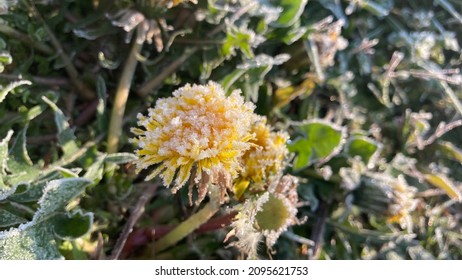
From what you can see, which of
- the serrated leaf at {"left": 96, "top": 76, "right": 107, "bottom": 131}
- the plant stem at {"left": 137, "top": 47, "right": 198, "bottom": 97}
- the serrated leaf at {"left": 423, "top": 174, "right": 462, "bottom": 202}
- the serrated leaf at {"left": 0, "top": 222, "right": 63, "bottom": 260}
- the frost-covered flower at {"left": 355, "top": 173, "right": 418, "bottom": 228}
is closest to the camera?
the serrated leaf at {"left": 0, "top": 222, "right": 63, "bottom": 260}

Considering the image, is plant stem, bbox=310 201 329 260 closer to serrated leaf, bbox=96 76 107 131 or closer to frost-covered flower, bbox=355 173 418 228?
frost-covered flower, bbox=355 173 418 228

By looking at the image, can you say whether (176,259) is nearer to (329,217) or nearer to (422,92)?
(329,217)

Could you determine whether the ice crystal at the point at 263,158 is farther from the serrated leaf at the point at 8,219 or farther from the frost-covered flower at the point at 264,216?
the serrated leaf at the point at 8,219

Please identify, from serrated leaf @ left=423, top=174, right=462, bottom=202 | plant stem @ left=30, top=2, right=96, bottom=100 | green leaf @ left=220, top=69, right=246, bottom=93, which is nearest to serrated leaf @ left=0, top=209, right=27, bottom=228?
plant stem @ left=30, top=2, right=96, bottom=100

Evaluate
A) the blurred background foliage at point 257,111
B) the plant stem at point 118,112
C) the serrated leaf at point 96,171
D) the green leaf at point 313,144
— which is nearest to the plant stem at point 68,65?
the blurred background foliage at point 257,111

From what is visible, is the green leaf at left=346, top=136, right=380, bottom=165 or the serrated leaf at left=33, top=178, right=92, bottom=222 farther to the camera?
the green leaf at left=346, top=136, right=380, bottom=165

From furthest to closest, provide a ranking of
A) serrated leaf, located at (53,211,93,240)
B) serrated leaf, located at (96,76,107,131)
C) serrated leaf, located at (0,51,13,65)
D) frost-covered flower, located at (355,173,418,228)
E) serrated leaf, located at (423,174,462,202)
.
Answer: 1. serrated leaf, located at (423,174,462,202)
2. frost-covered flower, located at (355,173,418,228)
3. serrated leaf, located at (96,76,107,131)
4. serrated leaf, located at (0,51,13,65)
5. serrated leaf, located at (53,211,93,240)

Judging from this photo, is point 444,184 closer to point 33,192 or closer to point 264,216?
point 264,216
